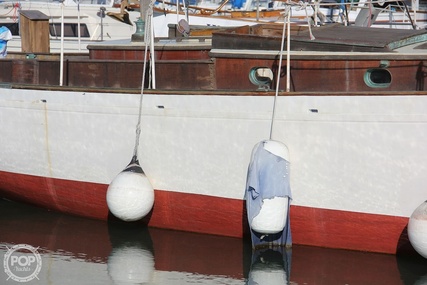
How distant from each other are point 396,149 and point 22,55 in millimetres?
6389

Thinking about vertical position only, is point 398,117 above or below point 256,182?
above

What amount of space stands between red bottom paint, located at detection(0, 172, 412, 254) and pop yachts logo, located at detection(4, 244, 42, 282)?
52.7 inches

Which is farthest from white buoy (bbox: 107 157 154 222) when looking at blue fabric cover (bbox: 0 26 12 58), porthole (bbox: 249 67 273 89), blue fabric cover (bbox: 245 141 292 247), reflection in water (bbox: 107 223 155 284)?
blue fabric cover (bbox: 0 26 12 58)

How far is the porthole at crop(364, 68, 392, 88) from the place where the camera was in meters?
10.3

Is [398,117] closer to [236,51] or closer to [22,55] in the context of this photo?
[236,51]

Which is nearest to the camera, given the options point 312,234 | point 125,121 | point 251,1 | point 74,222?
point 312,234

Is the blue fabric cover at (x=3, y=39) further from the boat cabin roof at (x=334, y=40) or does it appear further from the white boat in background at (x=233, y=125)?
the boat cabin roof at (x=334, y=40)

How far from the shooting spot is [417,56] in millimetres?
9969

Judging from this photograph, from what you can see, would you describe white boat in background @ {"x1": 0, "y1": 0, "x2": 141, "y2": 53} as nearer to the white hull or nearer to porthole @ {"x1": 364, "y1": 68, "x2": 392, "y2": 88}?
the white hull

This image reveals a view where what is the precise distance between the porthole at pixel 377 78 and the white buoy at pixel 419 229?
1486 mm

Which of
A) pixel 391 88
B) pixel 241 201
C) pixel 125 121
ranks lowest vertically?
pixel 241 201

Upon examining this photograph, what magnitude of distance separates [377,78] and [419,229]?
6.08 ft

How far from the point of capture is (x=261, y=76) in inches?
430

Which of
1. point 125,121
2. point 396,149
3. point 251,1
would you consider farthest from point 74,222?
point 251,1
